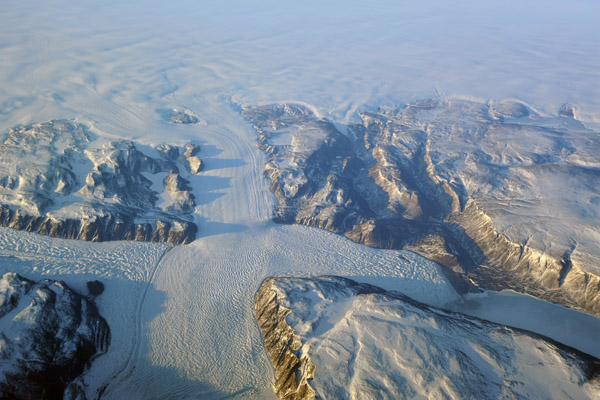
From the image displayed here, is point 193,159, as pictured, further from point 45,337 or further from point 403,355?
point 403,355

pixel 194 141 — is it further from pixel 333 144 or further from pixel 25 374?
pixel 25 374

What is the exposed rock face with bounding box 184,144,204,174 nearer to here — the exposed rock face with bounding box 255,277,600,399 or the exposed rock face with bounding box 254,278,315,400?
the exposed rock face with bounding box 254,278,315,400

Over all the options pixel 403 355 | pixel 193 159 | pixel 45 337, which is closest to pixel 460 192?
pixel 403 355

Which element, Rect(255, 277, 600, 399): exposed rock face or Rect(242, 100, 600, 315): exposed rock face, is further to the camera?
Rect(242, 100, 600, 315): exposed rock face

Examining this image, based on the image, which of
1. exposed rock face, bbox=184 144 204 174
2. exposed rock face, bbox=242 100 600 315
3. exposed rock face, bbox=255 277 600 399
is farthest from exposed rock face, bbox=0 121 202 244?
exposed rock face, bbox=255 277 600 399

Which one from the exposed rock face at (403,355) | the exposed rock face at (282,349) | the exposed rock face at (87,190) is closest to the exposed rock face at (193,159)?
the exposed rock face at (87,190)

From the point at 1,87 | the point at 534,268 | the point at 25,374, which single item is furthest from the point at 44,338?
the point at 1,87

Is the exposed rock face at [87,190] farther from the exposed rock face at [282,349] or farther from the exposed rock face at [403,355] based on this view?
the exposed rock face at [403,355]
